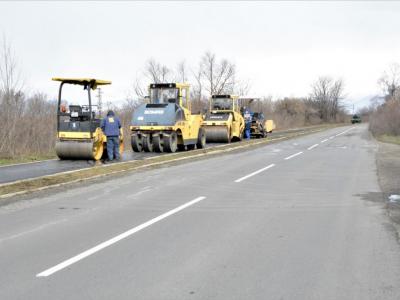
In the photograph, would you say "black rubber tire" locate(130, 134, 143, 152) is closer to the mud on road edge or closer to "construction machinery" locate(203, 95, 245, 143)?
the mud on road edge

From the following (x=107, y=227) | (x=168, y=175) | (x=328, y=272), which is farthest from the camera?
(x=168, y=175)

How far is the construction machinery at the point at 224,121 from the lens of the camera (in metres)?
33.3

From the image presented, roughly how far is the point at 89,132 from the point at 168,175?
4.28m

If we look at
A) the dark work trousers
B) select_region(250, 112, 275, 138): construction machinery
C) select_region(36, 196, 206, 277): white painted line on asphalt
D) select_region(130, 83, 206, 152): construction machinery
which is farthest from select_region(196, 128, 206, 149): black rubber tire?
select_region(36, 196, 206, 277): white painted line on asphalt

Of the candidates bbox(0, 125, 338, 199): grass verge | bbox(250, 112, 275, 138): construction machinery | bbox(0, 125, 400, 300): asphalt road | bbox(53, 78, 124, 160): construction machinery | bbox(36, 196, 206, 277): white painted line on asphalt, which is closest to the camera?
bbox(0, 125, 400, 300): asphalt road

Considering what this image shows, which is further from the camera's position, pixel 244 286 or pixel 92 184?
pixel 92 184

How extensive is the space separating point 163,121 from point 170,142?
38.9 inches

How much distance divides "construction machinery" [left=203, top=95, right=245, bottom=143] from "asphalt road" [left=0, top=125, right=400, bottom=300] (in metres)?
20.1

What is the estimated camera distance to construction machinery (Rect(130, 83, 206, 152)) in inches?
932

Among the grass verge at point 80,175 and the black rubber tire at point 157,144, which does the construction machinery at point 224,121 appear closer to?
the black rubber tire at point 157,144

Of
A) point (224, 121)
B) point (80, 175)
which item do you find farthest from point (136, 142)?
point (224, 121)

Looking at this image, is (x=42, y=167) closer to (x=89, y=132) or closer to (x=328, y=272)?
(x=89, y=132)

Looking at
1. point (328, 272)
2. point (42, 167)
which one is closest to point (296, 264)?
point (328, 272)

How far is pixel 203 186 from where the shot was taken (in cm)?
1314
